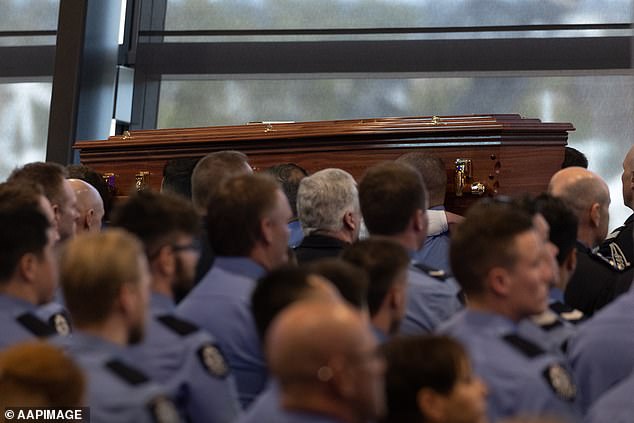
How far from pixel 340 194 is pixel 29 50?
551 cm

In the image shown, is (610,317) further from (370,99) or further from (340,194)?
(370,99)

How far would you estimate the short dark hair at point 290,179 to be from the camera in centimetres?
529

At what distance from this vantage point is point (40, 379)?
2299 mm

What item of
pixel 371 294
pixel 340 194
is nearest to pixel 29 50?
pixel 340 194

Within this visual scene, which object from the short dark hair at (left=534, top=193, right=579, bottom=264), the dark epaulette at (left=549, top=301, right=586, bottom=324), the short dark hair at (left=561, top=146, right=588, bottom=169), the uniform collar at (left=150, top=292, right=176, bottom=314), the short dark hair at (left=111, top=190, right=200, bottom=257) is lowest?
the uniform collar at (left=150, top=292, right=176, bottom=314)

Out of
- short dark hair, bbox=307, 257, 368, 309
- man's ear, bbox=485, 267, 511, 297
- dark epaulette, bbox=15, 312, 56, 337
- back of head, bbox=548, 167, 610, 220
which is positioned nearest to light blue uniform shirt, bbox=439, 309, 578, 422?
man's ear, bbox=485, 267, 511, 297

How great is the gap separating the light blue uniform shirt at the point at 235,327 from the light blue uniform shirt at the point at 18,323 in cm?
37

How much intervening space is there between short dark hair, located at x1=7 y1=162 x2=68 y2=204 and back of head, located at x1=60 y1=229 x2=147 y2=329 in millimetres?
1772

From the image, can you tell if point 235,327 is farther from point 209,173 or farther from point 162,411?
point 209,173

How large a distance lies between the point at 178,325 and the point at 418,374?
0.76 metres

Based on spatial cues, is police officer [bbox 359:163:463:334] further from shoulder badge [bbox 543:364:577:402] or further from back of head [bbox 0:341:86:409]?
back of head [bbox 0:341:86:409]

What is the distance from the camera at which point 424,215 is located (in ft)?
13.2

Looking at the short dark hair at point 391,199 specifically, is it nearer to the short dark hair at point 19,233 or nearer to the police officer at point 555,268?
the police officer at point 555,268

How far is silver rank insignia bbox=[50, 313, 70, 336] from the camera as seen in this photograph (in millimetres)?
3404
